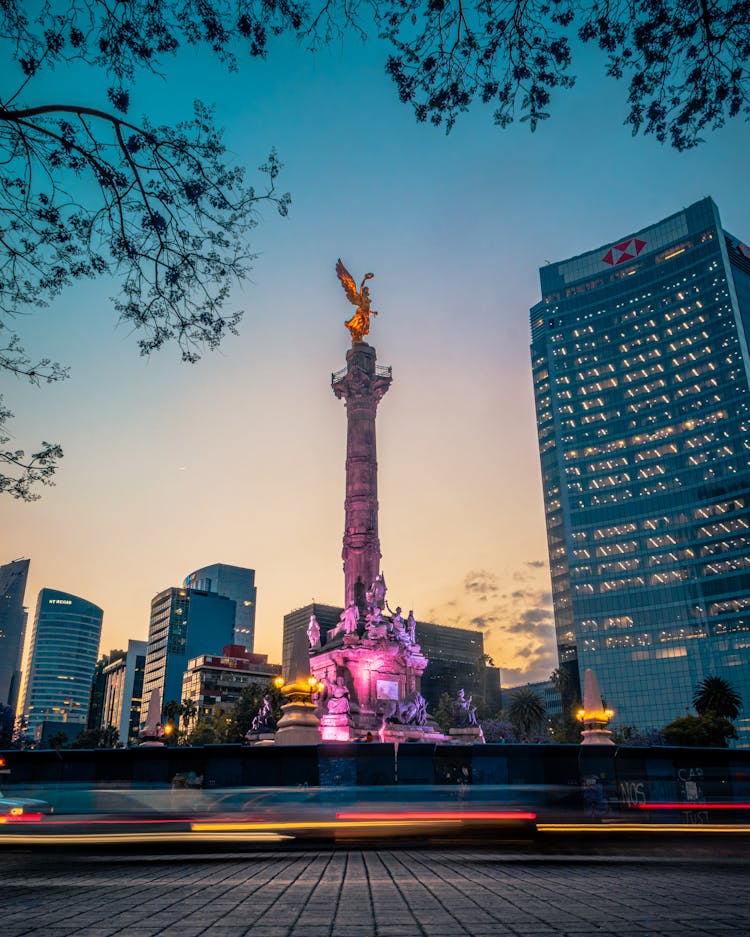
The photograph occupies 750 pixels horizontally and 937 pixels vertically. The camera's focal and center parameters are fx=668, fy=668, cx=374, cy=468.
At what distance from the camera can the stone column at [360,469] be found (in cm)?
5222

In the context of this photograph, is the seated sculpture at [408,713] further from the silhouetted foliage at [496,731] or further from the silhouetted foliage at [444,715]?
the silhouetted foliage at [444,715]

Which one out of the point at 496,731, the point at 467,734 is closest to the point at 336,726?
the point at 467,734

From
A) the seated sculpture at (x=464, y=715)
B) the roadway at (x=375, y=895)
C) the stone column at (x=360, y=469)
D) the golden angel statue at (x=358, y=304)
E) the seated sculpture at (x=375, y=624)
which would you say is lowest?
the roadway at (x=375, y=895)

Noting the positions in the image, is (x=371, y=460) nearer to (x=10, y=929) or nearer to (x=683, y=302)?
(x=10, y=929)

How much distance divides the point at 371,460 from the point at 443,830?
46.8m

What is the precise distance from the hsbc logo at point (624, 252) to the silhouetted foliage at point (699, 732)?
94436mm

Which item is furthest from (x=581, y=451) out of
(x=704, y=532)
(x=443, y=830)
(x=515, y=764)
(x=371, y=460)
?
(x=443, y=830)

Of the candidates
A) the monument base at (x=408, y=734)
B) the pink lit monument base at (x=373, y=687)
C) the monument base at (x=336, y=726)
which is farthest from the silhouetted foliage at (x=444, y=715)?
the monument base at (x=336, y=726)

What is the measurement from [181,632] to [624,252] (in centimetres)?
13754

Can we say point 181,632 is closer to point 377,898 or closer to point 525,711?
point 525,711

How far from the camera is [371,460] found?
5659 cm

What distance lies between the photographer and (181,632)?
569 ft

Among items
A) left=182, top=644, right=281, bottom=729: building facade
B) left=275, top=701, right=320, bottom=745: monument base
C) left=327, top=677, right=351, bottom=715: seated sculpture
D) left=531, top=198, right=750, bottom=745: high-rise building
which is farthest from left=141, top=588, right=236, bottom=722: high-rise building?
left=275, top=701, right=320, bottom=745: monument base

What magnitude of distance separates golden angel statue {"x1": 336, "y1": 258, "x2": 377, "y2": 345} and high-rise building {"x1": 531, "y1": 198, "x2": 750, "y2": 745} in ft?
238
